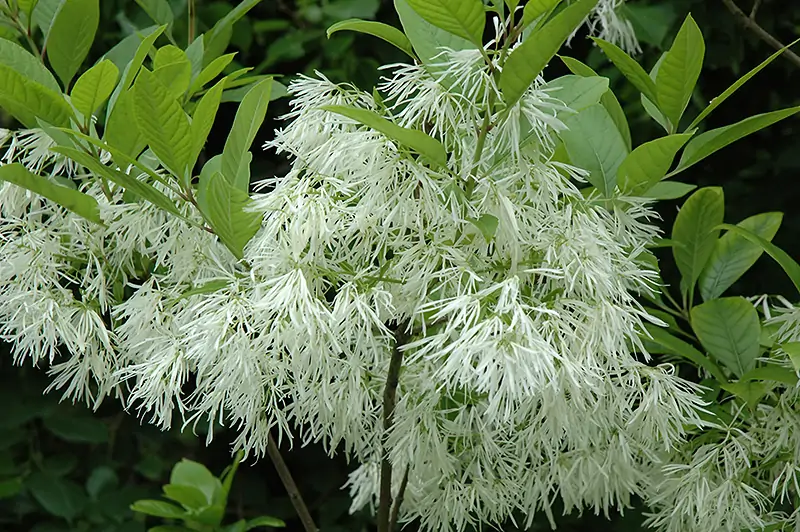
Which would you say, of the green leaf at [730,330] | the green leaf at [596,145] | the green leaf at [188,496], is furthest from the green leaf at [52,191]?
the green leaf at [730,330]

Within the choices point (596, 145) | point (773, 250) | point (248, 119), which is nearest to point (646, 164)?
point (596, 145)

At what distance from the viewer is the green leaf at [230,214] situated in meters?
0.55

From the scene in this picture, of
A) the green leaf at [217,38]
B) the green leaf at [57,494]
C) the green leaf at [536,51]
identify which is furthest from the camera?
the green leaf at [57,494]

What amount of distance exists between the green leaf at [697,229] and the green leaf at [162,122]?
0.42m

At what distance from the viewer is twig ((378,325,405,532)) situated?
24.2 inches

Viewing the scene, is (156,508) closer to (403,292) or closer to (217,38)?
(403,292)

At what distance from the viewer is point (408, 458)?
635 mm

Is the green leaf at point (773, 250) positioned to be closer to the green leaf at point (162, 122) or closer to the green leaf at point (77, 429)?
the green leaf at point (162, 122)

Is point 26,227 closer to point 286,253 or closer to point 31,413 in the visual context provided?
point 286,253

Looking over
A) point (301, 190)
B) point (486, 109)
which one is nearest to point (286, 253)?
point (301, 190)

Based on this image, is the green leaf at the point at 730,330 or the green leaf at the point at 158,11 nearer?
the green leaf at the point at 730,330

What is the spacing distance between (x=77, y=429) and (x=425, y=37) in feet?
3.03

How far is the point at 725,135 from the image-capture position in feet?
2.06

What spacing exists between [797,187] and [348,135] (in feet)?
3.34
